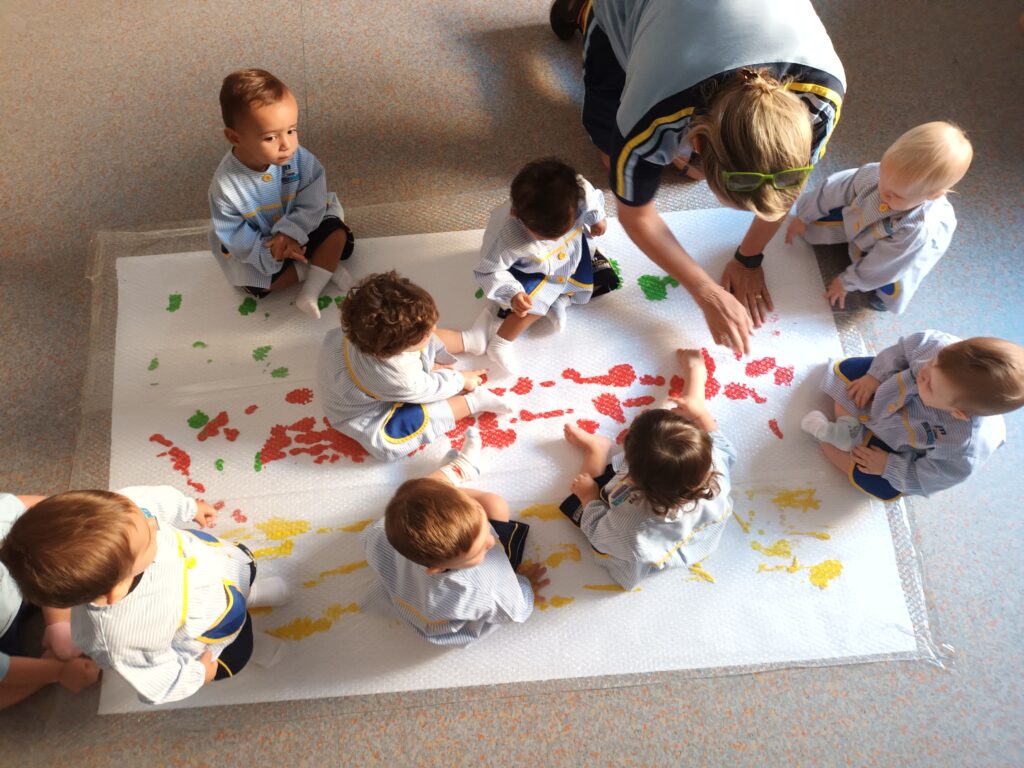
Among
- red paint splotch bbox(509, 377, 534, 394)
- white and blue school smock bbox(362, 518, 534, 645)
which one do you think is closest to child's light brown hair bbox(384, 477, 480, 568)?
white and blue school smock bbox(362, 518, 534, 645)

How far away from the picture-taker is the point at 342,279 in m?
1.55

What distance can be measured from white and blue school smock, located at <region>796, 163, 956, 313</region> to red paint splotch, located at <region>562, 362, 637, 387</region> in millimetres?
502

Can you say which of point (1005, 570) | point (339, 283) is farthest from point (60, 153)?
point (1005, 570)

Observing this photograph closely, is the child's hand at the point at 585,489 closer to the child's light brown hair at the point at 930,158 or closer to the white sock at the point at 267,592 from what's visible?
the white sock at the point at 267,592

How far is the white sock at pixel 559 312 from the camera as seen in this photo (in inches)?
58.3

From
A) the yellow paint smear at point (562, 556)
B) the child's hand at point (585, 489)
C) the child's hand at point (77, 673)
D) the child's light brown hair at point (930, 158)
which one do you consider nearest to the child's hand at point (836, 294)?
the child's light brown hair at point (930, 158)

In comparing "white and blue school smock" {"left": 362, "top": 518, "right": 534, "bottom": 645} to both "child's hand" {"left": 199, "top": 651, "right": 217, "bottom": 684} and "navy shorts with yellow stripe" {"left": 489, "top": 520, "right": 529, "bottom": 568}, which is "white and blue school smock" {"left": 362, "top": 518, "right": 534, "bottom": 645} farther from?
"child's hand" {"left": 199, "top": 651, "right": 217, "bottom": 684}

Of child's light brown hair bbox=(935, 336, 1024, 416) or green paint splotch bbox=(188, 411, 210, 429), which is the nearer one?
child's light brown hair bbox=(935, 336, 1024, 416)

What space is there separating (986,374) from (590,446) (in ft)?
2.22

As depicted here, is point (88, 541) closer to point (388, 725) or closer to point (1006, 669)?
point (388, 725)

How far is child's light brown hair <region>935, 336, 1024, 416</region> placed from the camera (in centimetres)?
110

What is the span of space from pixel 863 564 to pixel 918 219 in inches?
26.6

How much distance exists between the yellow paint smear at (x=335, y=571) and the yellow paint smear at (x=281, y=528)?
0.09 m

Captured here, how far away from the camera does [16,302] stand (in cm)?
158
